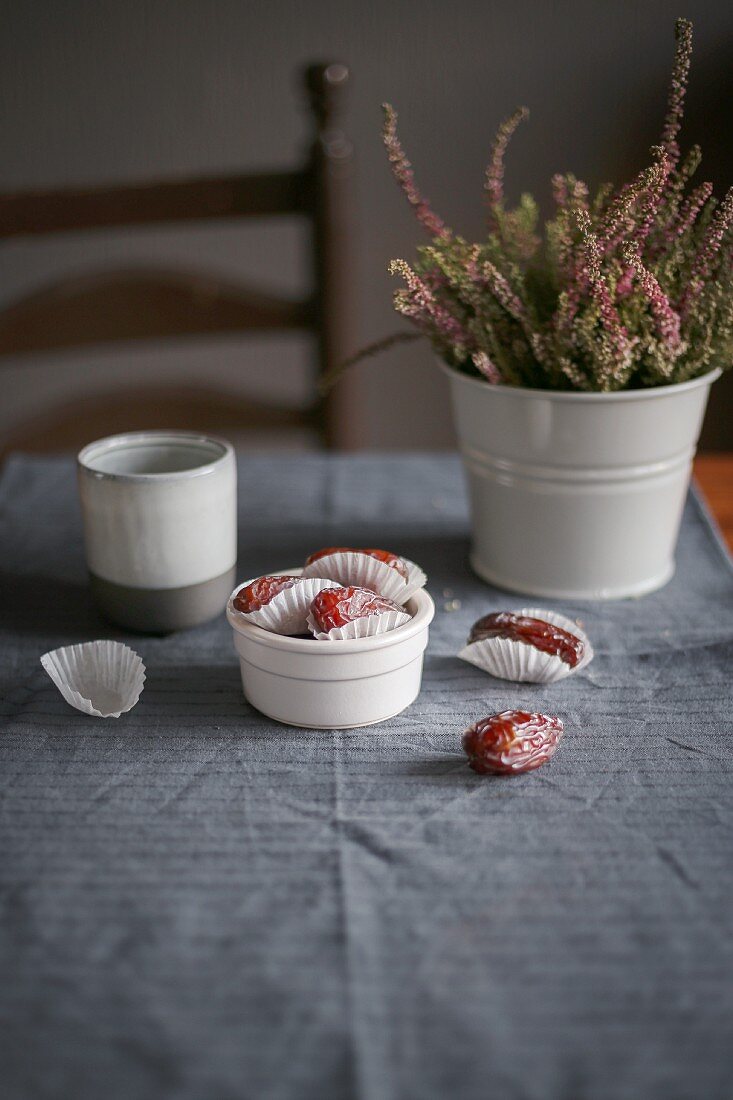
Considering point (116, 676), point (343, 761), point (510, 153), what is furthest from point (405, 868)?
point (510, 153)

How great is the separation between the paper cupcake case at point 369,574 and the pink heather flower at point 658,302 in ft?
0.82

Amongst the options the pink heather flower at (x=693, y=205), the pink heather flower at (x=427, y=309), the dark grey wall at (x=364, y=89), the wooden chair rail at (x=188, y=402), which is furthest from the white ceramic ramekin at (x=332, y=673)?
the dark grey wall at (x=364, y=89)

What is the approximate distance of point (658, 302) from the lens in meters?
0.72

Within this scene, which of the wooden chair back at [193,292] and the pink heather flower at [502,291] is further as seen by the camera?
the wooden chair back at [193,292]

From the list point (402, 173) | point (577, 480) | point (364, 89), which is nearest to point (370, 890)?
point (577, 480)

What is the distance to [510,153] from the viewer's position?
224 cm

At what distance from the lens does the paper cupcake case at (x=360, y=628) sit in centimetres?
63

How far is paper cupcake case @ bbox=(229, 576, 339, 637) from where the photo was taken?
650mm

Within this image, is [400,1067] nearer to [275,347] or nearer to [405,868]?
[405,868]

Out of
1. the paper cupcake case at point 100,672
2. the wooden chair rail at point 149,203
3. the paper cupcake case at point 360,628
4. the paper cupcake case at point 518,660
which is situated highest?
the wooden chair rail at point 149,203

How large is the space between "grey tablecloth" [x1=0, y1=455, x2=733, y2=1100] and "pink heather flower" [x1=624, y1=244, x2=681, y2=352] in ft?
0.74

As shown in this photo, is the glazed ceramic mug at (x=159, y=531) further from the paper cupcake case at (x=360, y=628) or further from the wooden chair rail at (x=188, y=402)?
the wooden chair rail at (x=188, y=402)

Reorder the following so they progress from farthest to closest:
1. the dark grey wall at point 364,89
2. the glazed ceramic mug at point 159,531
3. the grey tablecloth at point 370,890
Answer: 1. the dark grey wall at point 364,89
2. the glazed ceramic mug at point 159,531
3. the grey tablecloth at point 370,890

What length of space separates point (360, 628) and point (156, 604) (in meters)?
0.21
